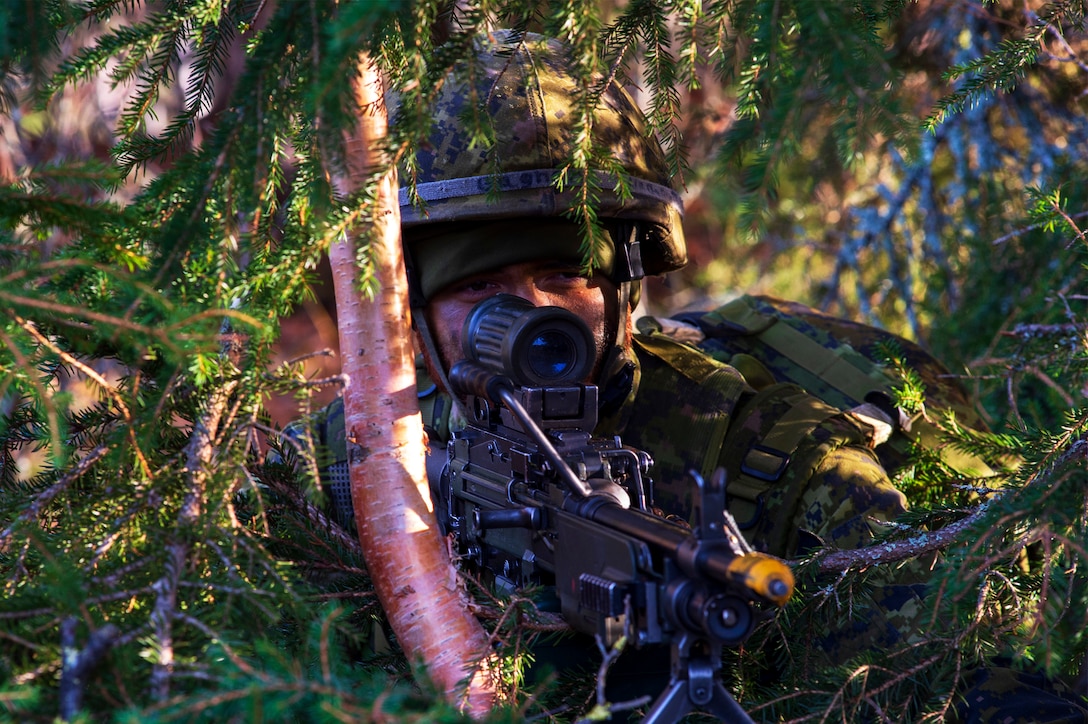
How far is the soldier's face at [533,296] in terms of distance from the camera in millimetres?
2537

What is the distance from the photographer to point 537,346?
77.2 inches

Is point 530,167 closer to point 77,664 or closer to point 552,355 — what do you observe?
point 552,355

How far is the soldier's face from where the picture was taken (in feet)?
8.32

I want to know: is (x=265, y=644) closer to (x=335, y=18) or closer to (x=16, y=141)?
(x=335, y=18)

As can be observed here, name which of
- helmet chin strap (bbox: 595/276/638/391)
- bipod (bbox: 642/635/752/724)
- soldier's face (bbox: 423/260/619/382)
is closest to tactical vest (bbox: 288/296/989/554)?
helmet chin strap (bbox: 595/276/638/391)

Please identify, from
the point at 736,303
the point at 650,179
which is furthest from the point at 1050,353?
the point at 736,303

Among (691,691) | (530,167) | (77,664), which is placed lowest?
(691,691)

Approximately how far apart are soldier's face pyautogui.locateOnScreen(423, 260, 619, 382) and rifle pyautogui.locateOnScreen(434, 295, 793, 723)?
0.38 meters

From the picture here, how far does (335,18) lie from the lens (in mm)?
1399

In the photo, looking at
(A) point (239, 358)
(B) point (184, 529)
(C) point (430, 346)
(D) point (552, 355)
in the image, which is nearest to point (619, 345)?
(C) point (430, 346)

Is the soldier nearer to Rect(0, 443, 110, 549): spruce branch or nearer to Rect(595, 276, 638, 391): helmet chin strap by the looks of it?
Rect(595, 276, 638, 391): helmet chin strap

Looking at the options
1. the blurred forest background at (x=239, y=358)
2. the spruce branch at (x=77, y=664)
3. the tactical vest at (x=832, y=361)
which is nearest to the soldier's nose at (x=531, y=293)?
the blurred forest background at (x=239, y=358)

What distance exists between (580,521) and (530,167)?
3.92 feet

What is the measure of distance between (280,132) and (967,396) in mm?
2543
